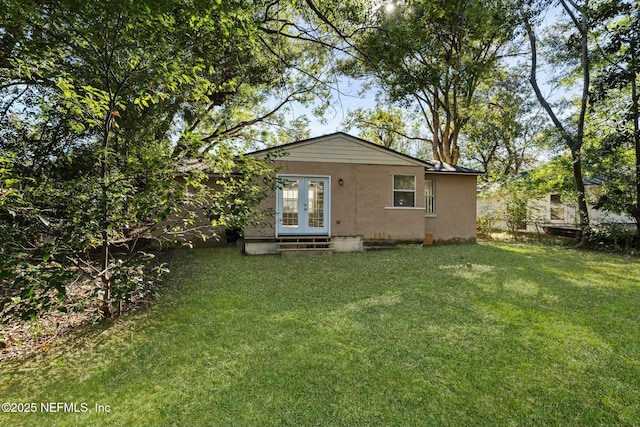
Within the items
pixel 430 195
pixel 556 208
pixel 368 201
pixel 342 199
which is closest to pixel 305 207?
pixel 342 199

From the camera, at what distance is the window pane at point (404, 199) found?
9.55 m

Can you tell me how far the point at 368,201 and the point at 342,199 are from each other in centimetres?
86

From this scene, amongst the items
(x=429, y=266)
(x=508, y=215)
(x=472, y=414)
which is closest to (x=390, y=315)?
(x=472, y=414)

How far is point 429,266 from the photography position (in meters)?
6.75

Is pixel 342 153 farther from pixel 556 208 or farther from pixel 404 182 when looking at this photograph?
pixel 556 208

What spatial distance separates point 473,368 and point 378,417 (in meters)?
1.14

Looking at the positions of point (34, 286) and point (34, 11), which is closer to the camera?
point (34, 286)

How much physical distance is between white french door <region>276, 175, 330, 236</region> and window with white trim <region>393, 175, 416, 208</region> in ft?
7.78

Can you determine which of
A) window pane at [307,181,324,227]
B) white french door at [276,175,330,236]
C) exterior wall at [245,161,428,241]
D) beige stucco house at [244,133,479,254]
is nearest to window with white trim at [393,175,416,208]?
beige stucco house at [244,133,479,254]

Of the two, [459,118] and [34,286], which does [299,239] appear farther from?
[459,118]

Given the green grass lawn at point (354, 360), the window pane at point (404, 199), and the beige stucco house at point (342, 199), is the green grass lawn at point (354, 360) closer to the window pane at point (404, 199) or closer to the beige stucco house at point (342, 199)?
the beige stucco house at point (342, 199)

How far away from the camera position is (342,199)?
357 inches

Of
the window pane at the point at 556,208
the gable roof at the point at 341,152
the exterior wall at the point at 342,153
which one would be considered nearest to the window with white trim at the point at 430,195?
the gable roof at the point at 341,152

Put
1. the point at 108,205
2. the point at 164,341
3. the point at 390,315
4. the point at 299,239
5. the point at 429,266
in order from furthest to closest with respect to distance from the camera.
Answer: the point at 299,239 < the point at 429,266 < the point at 390,315 < the point at 164,341 < the point at 108,205
